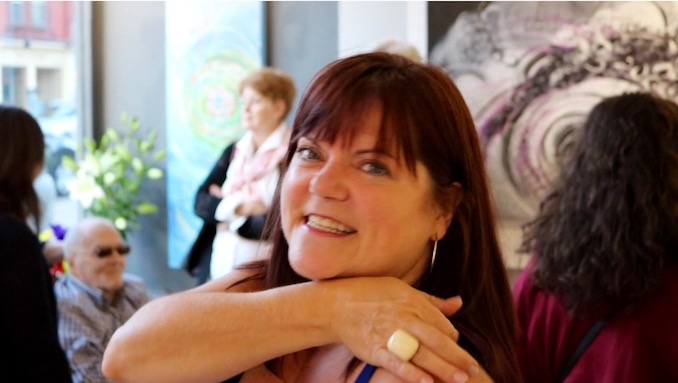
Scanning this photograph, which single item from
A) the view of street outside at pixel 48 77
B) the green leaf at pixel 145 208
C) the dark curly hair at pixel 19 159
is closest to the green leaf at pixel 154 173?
the green leaf at pixel 145 208

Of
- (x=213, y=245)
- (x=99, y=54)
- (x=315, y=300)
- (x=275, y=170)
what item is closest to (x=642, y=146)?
(x=315, y=300)

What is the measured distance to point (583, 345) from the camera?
7.08ft

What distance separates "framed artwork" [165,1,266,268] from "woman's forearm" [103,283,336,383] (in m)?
3.82

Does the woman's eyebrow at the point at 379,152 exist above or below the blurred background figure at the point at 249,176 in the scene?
above

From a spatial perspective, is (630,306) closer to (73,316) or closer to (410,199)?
(410,199)

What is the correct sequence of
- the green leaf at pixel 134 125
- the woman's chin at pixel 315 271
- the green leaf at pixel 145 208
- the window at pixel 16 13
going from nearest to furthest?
1. the woman's chin at pixel 315 271
2. the green leaf at pixel 145 208
3. the green leaf at pixel 134 125
4. the window at pixel 16 13

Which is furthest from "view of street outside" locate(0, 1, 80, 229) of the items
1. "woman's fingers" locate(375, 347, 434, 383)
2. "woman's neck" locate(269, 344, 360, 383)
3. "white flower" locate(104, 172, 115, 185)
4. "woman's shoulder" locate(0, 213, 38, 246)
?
"woman's fingers" locate(375, 347, 434, 383)

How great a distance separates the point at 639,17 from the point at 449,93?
2706 millimetres

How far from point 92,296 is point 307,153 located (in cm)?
257

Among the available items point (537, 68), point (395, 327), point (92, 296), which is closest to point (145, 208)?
point (92, 296)

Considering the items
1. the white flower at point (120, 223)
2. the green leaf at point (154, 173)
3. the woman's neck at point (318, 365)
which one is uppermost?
the woman's neck at point (318, 365)

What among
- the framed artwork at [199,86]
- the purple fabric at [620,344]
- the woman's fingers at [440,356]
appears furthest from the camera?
the framed artwork at [199,86]

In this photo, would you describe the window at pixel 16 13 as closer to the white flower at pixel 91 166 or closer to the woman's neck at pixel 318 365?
the white flower at pixel 91 166

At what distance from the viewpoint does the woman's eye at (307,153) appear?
133cm
